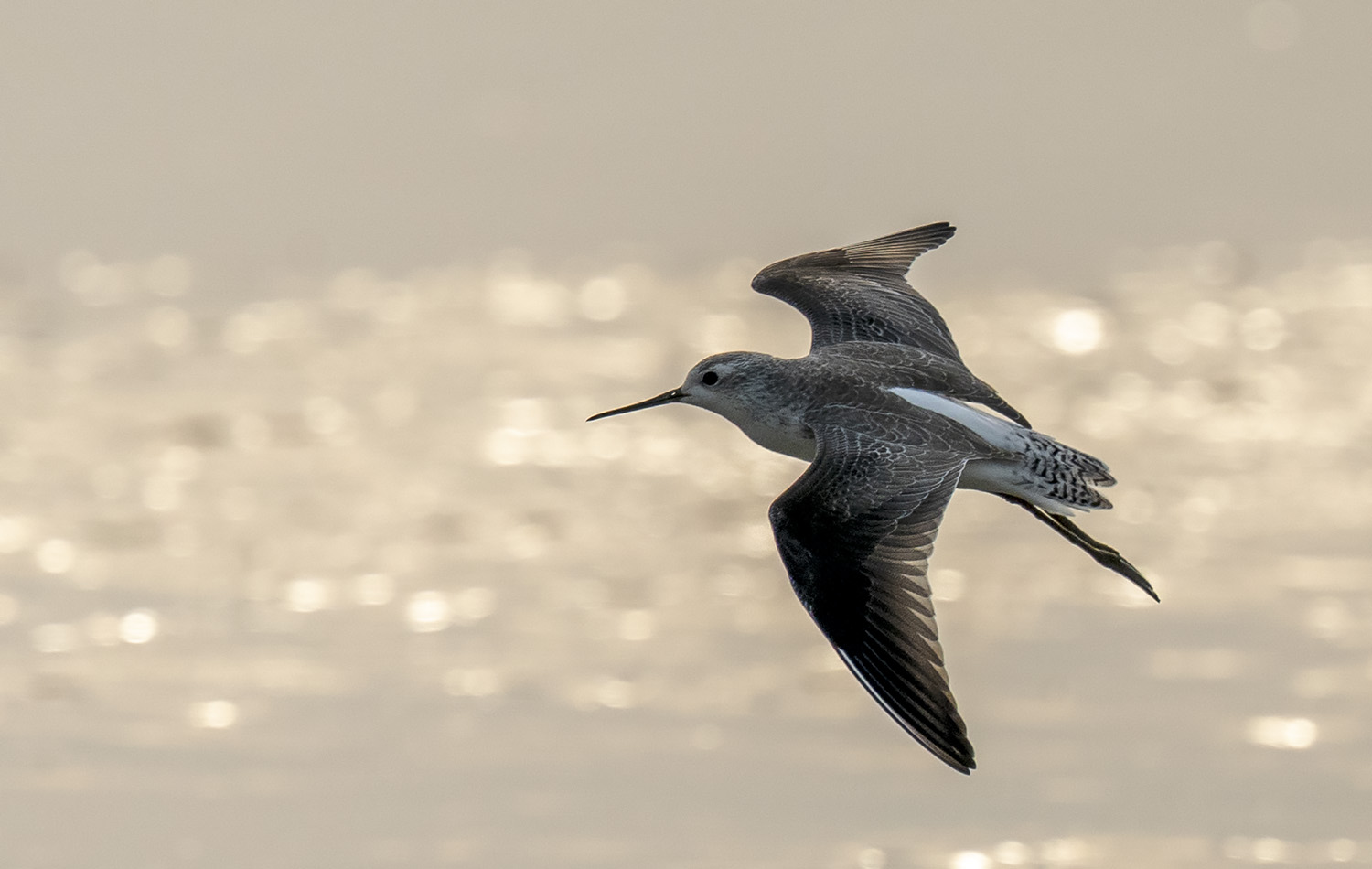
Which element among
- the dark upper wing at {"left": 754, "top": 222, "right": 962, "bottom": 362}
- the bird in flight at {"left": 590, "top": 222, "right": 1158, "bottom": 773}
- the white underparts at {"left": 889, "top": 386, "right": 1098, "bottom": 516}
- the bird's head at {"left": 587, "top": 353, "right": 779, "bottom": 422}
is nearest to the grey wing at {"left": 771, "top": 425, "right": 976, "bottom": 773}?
the bird in flight at {"left": 590, "top": 222, "right": 1158, "bottom": 773}

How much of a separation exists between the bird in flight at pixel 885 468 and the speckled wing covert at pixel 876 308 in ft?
0.05

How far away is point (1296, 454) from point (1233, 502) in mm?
1303

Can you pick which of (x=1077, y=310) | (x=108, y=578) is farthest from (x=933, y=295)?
(x=108, y=578)

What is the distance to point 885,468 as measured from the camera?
10680 millimetres

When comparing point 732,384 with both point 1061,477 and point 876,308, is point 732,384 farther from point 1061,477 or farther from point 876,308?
point 1061,477

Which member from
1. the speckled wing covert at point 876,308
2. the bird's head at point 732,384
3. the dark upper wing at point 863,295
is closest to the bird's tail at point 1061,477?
the speckled wing covert at point 876,308

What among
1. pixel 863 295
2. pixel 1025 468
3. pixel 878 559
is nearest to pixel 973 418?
pixel 1025 468

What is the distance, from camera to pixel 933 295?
27.3 meters

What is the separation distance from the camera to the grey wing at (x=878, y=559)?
388 inches

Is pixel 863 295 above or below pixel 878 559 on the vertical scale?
above

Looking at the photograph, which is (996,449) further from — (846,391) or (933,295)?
(933,295)

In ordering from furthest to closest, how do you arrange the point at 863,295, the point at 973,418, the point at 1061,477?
the point at 863,295 → the point at 973,418 → the point at 1061,477

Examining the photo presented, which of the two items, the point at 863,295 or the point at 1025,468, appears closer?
the point at 1025,468

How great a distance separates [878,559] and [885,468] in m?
0.54
